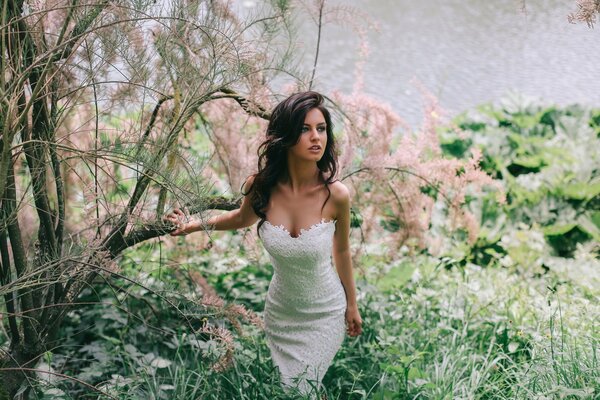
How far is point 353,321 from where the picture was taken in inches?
113

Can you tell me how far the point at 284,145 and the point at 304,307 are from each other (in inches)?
25.3

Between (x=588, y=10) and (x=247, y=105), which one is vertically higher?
(x=588, y=10)

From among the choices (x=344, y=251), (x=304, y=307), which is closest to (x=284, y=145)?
(x=344, y=251)

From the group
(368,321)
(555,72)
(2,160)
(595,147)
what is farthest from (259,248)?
(555,72)

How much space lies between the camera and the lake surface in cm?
878

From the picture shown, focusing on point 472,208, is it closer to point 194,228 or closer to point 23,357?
point 194,228

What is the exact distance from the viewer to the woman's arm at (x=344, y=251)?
2658 millimetres

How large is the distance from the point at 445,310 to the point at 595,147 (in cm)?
283

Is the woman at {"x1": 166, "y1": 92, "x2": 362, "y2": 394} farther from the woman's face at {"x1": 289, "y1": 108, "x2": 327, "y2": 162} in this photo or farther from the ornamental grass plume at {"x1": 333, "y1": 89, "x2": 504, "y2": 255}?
the ornamental grass plume at {"x1": 333, "y1": 89, "x2": 504, "y2": 255}

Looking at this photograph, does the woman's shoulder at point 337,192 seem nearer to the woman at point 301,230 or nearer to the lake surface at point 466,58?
the woman at point 301,230

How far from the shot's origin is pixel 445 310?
3.58 metres

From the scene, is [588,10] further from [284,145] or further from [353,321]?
[353,321]

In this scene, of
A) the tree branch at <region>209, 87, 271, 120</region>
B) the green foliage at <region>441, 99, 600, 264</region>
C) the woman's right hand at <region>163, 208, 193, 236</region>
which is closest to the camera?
the woman's right hand at <region>163, 208, 193, 236</region>

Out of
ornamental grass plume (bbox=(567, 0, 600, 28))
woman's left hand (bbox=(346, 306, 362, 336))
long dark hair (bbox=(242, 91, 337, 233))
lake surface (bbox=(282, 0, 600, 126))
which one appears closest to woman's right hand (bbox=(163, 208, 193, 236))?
long dark hair (bbox=(242, 91, 337, 233))
